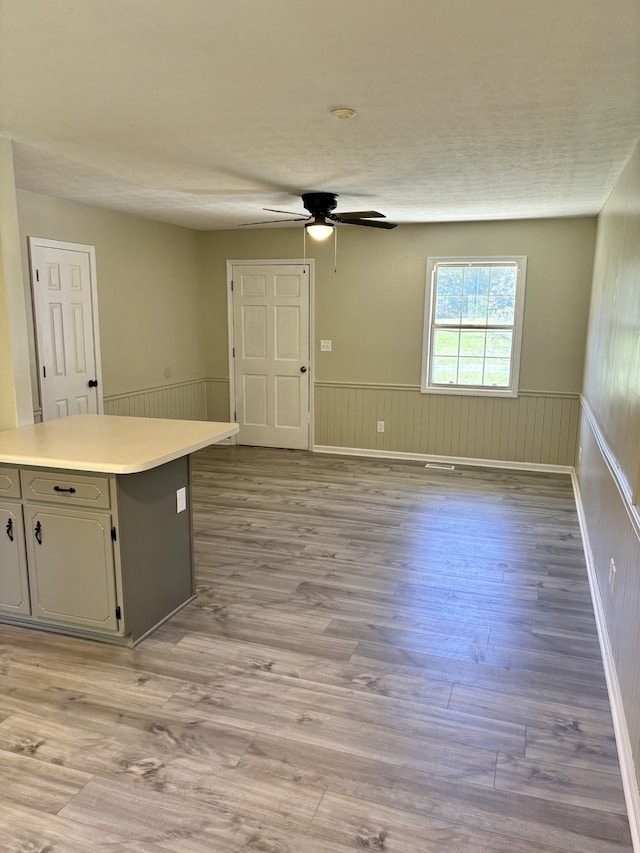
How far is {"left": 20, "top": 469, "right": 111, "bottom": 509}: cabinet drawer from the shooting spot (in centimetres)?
269

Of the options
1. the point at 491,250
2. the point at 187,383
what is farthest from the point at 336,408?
the point at 491,250

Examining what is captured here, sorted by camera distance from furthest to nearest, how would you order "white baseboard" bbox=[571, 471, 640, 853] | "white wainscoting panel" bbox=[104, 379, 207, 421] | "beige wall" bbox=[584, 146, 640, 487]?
"white wainscoting panel" bbox=[104, 379, 207, 421] < "beige wall" bbox=[584, 146, 640, 487] < "white baseboard" bbox=[571, 471, 640, 853]

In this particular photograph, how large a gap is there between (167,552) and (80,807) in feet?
4.25

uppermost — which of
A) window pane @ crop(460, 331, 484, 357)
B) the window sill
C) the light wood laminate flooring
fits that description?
→ window pane @ crop(460, 331, 484, 357)

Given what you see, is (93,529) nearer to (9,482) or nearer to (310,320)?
(9,482)

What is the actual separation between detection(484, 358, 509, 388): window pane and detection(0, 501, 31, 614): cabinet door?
15.4 ft

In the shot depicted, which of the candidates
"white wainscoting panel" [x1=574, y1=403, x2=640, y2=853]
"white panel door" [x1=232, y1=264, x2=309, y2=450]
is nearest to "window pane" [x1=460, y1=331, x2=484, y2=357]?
"white panel door" [x1=232, y1=264, x2=309, y2=450]

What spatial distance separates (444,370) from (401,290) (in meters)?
0.97

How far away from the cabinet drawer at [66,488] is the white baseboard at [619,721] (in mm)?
2256

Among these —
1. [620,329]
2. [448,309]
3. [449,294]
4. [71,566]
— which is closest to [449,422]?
[448,309]

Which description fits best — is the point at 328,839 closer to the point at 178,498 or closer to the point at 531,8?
the point at 178,498

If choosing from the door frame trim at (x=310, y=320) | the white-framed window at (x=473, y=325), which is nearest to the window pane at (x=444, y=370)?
the white-framed window at (x=473, y=325)

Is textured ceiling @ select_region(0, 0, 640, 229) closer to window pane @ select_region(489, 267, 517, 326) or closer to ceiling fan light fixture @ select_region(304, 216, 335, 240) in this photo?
ceiling fan light fixture @ select_region(304, 216, 335, 240)

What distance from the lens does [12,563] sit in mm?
2936
